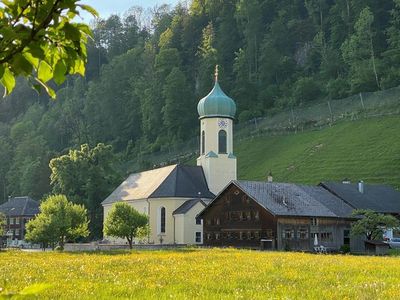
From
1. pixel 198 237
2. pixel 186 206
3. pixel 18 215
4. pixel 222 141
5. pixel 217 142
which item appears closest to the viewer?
pixel 198 237

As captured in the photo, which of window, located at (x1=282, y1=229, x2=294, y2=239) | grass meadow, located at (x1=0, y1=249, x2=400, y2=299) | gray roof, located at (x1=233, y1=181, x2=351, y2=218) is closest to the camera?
grass meadow, located at (x1=0, y1=249, x2=400, y2=299)

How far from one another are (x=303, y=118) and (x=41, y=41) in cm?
9083

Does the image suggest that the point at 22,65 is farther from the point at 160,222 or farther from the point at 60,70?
the point at 160,222

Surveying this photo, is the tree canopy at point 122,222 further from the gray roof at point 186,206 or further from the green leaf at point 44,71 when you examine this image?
the green leaf at point 44,71

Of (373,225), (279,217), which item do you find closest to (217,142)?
(279,217)


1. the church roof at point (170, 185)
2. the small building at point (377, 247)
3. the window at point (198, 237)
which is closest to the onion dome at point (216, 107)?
the church roof at point (170, 185)

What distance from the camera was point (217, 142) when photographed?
230 feet

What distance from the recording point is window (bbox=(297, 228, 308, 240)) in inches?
2005

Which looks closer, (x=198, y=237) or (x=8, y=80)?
(x=8, y=80)

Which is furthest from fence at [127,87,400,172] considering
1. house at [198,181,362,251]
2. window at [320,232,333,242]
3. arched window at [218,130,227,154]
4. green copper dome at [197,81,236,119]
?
window at [320,232,333,242]

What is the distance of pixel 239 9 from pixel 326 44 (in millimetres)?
21336

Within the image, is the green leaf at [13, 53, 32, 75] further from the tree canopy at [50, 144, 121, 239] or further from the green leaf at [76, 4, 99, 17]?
the tree canopy at [50, 144, 121, 239]

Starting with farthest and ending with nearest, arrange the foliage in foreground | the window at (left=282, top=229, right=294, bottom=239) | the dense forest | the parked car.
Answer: the dense forest → the foliage in foreground → the parked car → the window at (left=282, top=229, right=294, bottom=239)

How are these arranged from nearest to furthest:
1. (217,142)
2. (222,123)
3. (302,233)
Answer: (302,233) < (217,142) < (222,123)
